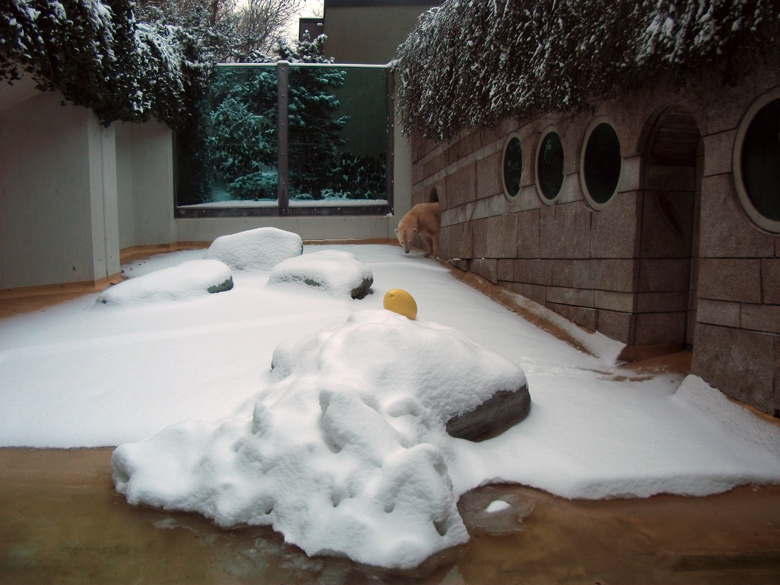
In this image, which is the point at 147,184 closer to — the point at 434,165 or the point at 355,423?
the point at 434,165

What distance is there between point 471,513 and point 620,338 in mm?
2617

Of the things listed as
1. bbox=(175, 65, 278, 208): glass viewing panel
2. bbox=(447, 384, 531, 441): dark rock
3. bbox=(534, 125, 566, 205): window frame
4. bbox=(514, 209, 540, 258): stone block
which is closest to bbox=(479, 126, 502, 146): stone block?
bbox=(534, 125, 566, 205): window frame

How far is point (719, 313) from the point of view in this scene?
3.48 meters

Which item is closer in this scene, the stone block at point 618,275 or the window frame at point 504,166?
the stone block at point 618,275

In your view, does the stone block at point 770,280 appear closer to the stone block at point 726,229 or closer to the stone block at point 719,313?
the stone block at point 726,229

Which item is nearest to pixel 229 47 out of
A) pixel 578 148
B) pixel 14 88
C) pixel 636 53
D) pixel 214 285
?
pixel 14 88

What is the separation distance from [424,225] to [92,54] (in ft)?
15.9

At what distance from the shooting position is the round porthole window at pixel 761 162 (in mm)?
3104

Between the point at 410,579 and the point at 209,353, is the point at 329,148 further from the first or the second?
the point at 410,579

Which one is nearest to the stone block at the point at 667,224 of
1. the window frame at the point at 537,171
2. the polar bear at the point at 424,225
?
the window frame at the point at 537,171

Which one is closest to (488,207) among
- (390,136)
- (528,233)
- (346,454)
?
(528,233)

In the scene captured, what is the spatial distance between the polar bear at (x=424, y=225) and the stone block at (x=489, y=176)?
62.3 inches

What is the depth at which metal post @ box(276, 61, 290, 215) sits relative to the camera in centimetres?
1003

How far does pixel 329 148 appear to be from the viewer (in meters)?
10.2
